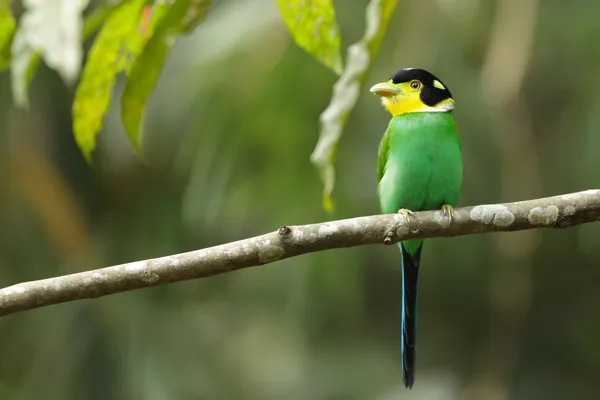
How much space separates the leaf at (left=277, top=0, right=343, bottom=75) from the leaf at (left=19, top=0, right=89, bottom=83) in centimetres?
30

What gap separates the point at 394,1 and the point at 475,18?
224cm

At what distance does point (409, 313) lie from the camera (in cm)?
211

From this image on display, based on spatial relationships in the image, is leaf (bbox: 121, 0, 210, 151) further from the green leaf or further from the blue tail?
the blue tail

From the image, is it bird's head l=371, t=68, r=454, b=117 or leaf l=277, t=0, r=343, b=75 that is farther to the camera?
bird's head l=371, t=68, r=454, b=117

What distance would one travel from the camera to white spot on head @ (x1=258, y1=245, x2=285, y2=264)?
136 centimetres

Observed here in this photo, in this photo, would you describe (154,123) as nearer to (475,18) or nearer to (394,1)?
(475,18)

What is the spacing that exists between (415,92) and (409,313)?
0.53 m

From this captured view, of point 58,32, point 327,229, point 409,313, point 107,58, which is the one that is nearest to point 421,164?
point 409,313

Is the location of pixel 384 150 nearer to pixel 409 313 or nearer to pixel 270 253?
pixel 409 313

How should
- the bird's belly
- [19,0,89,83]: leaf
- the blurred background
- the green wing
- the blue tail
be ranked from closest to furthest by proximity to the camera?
[19,0,89,83]: leaf < the blue tail < the bird's belly < the green wing < the blurred background

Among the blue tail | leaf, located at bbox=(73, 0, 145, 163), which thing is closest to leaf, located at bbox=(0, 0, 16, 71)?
leaf, located at bbox=(73, 0, 145, 163)

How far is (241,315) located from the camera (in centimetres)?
458

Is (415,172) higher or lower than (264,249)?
lower

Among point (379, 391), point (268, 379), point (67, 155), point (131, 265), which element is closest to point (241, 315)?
point (268, 379)
